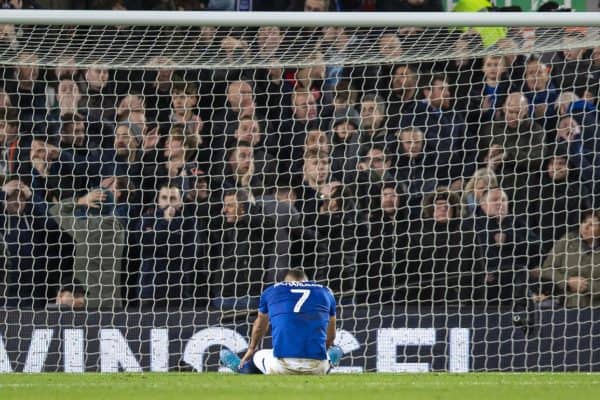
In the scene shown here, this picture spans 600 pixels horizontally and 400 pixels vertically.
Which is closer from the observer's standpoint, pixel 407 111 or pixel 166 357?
pixel 166 357

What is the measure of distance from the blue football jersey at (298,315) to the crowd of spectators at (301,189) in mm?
793

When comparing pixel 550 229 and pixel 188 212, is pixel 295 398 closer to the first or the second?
pixel 188 212

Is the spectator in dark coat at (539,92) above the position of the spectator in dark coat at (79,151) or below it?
above

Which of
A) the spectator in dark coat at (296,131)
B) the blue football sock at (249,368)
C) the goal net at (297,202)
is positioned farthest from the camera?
the spectator in dark coat at (296,131)

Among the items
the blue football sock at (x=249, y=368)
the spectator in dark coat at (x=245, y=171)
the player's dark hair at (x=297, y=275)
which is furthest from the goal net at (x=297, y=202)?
the player's dark hair at (x=297, y=275)

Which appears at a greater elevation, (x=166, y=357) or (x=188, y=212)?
(x=188, y=212)

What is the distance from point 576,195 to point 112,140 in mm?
3824

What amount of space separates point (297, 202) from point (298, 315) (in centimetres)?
175

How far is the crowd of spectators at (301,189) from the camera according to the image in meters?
10.7

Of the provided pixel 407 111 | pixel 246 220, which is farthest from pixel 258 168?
pixel 407 111

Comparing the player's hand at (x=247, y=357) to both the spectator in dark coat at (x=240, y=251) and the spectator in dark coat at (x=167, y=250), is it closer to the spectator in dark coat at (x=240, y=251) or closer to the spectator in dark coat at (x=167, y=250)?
the spectator in dark coat at (x=240, y=251)

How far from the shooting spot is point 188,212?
35.7 ft

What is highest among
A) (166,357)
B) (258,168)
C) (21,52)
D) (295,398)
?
(21,52)

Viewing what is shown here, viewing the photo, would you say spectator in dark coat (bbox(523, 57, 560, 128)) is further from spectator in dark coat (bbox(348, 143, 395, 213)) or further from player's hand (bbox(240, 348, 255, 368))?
player's hand (bbox(240, 348, 255, 368))
